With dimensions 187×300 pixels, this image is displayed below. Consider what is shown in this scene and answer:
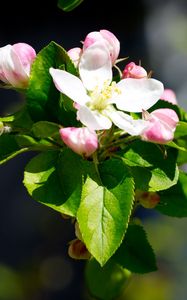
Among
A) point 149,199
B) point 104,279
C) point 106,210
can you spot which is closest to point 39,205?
point 104,279

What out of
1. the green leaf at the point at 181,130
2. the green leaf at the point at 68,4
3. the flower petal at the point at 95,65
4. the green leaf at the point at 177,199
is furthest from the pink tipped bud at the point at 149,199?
the green leaf at the point at 68,4

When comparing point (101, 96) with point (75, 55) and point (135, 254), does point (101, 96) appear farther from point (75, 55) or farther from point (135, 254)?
point (135, 254)

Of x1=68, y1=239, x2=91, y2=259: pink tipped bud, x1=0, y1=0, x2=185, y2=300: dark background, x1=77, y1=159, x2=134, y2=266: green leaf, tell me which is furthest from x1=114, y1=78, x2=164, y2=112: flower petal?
x1=0, y1=0, x2=185, y2=300: dark background

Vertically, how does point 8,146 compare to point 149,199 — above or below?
above

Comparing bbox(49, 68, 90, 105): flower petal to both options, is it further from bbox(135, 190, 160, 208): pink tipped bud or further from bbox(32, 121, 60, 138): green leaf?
bbox(135, 190, 160, 208): pink tipped bud

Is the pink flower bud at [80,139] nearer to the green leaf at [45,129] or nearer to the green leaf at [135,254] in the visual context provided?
the green leaf at [45,129]
